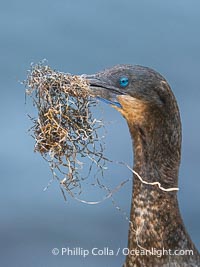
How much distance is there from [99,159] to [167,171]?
0.81 feet

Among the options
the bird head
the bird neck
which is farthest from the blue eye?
the bird neck

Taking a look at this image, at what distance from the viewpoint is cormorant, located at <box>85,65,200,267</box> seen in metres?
6.18

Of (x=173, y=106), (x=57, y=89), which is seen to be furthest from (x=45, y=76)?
(x=173, y=106)

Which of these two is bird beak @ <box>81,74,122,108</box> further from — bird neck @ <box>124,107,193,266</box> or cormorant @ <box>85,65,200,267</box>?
bird neck @ <box>124,107,193,266</box>

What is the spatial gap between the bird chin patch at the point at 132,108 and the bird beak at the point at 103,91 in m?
0.02

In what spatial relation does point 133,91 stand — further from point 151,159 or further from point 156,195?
point 156,195

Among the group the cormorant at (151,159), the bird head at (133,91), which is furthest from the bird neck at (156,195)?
the bird head at (133,91)

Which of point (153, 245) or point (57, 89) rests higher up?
point (57, 89)

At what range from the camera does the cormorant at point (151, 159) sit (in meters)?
6.18

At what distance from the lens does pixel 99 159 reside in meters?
6.30

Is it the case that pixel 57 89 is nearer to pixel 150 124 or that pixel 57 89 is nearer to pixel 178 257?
pixel 150 124

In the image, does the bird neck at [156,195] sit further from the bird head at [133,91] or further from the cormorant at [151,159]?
the bird head at [133,91]

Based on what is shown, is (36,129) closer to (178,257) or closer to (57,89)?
(57,89)

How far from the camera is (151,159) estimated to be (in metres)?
6.33
